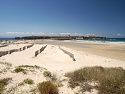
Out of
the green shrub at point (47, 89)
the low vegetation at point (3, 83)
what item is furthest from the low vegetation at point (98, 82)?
the low vegetation at point (3, 83)

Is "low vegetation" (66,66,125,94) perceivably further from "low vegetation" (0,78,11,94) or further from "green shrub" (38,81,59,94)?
"low vegetation" (0,78,11,94)

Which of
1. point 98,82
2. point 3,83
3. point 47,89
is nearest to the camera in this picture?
point 47,89

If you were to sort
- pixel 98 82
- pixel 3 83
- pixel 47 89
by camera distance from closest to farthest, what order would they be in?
pixel 47 89
pixel 3 83
pixel 98 82

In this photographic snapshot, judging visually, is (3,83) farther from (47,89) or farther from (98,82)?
(98,82)

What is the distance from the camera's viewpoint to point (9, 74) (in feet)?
28.2

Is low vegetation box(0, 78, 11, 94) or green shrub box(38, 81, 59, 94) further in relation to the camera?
low vegetation box(0, 78, 11, 94)

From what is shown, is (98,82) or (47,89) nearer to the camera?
(47,89)

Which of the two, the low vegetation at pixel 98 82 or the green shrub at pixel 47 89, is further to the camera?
the low vegetation at pixel 98 82

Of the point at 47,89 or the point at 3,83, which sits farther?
the point at 3,83

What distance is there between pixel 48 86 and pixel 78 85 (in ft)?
5.24

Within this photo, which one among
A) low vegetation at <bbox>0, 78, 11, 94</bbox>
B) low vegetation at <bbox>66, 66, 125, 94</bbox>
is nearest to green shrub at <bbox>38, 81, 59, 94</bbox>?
low vegetation at <bbox>66, 66, 125, 94</bbox>

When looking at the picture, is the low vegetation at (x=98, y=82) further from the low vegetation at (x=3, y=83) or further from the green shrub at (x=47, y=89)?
the low vegetation at (x=3, y=83)

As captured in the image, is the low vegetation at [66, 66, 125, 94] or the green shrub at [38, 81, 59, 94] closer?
the green shrub at [38, 81, 59, 94]

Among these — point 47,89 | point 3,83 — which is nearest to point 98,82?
point 47,89
